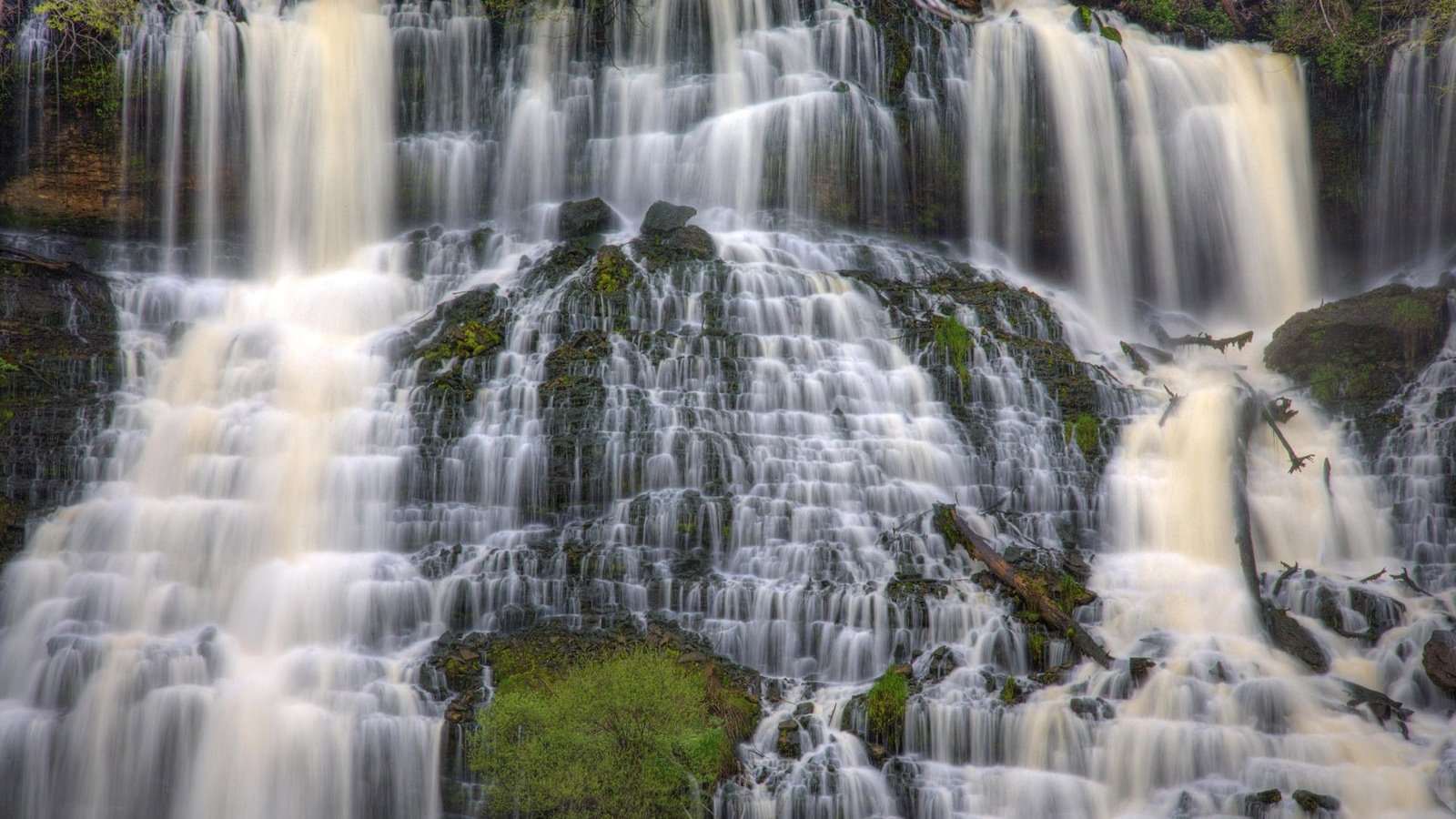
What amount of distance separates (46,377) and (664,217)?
10.7 meters

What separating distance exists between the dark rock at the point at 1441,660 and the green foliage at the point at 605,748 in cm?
864

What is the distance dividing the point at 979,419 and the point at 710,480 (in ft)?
15.3

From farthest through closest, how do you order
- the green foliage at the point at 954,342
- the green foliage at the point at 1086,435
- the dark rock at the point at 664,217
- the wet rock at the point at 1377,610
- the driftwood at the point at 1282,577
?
the dark rock at the point at 664,217 → the green foliage at the point at 954,342 → the green foliage at the point at 1086,435 → the driftwood at the point at 1282,577 → the wet rock at the point at 1377,610

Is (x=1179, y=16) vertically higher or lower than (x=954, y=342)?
higher

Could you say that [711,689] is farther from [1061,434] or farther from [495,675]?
[1061,434]

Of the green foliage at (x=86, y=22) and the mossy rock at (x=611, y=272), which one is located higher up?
the green foliage at (x=86, y=22)

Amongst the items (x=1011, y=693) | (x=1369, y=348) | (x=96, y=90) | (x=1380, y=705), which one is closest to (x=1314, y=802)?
(x=1380, y=705)

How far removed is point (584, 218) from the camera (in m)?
21.3

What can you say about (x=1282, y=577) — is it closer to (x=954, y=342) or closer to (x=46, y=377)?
(x=954, y=342)

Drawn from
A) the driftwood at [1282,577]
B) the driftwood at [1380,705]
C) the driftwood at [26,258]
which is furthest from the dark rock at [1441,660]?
the driftwood at [26,258]

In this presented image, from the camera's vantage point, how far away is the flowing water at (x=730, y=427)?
509 inches

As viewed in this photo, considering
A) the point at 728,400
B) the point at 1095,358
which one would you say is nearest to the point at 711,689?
the point at 728,400

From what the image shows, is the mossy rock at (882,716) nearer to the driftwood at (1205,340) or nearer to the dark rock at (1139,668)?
the dark rock at (1139,668)

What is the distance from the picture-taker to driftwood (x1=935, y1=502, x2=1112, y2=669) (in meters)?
13.7
